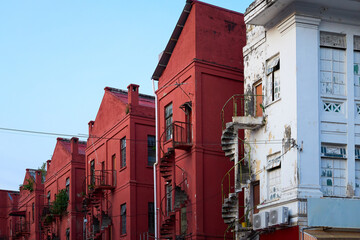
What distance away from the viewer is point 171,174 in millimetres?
31109

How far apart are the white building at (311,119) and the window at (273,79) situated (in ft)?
0.12

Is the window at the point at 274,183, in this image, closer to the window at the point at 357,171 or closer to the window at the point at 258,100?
the window at the point at 258,100

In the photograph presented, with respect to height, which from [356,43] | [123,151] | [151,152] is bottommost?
[151,152]

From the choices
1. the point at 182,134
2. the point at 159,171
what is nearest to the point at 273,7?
the point at 182,134

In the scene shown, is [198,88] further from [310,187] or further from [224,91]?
[310,187]

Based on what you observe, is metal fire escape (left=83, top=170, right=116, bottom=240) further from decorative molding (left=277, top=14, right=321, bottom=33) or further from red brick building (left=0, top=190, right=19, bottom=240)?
red brick building (left=0, top=190, right=19, bottom=240)

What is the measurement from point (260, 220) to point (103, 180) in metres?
16.2

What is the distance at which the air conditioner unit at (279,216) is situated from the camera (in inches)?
880

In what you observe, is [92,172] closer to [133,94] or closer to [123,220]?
[123,220]

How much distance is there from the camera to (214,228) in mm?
28641

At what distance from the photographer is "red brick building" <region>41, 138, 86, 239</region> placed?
44688 mm

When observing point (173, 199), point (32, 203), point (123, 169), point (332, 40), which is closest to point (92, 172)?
point (123, 169)

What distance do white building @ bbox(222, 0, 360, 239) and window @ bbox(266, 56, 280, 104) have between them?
4 centimetres

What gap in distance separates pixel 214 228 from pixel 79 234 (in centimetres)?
1817
